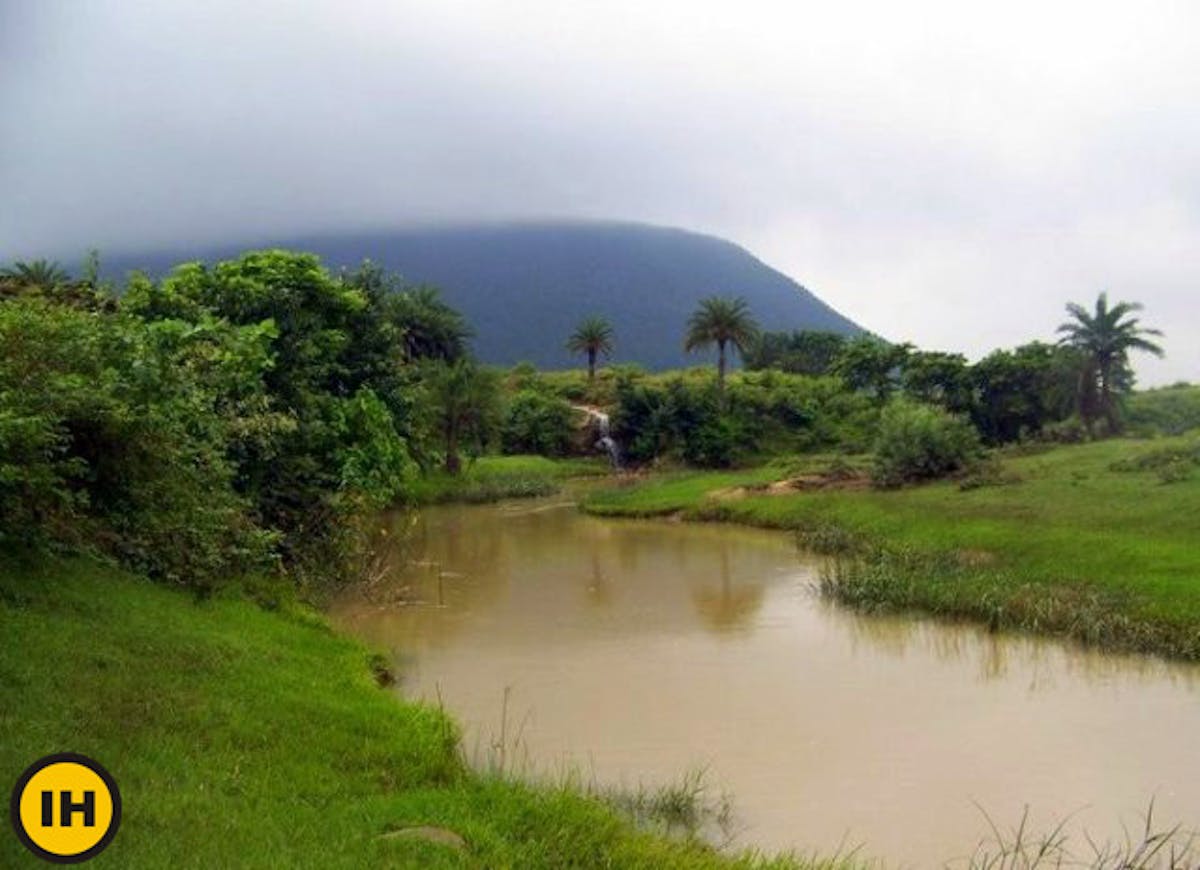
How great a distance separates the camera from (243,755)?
8.64m

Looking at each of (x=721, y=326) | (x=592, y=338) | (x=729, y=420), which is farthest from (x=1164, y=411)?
(x=592, y=338)

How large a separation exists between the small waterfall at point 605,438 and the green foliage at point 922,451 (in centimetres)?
2840

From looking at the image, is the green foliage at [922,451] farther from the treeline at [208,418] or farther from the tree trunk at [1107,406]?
the treeline at [208,418]

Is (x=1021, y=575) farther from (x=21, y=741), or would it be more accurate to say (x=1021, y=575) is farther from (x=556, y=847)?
(x=21, y=741)

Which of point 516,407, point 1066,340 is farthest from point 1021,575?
point 516,407

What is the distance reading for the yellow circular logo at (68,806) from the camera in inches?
150

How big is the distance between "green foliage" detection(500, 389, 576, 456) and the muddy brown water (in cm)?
4114

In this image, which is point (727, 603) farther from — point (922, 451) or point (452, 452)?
point (452, 452)

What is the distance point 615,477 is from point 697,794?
169 feet

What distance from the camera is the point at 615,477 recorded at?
205 ft

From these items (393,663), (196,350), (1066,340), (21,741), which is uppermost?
(1066,340)

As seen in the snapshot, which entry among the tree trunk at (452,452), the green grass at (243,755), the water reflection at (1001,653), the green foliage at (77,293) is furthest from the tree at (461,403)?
the green grass at (243,755)

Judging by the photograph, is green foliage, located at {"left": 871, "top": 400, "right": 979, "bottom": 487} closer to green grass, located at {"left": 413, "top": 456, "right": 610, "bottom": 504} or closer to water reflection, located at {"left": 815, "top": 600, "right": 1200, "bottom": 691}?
water reflection, located at {"left": 815, "top": 600, "right": 1200, "bottom": 691}

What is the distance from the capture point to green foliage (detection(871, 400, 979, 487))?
38250 mm
